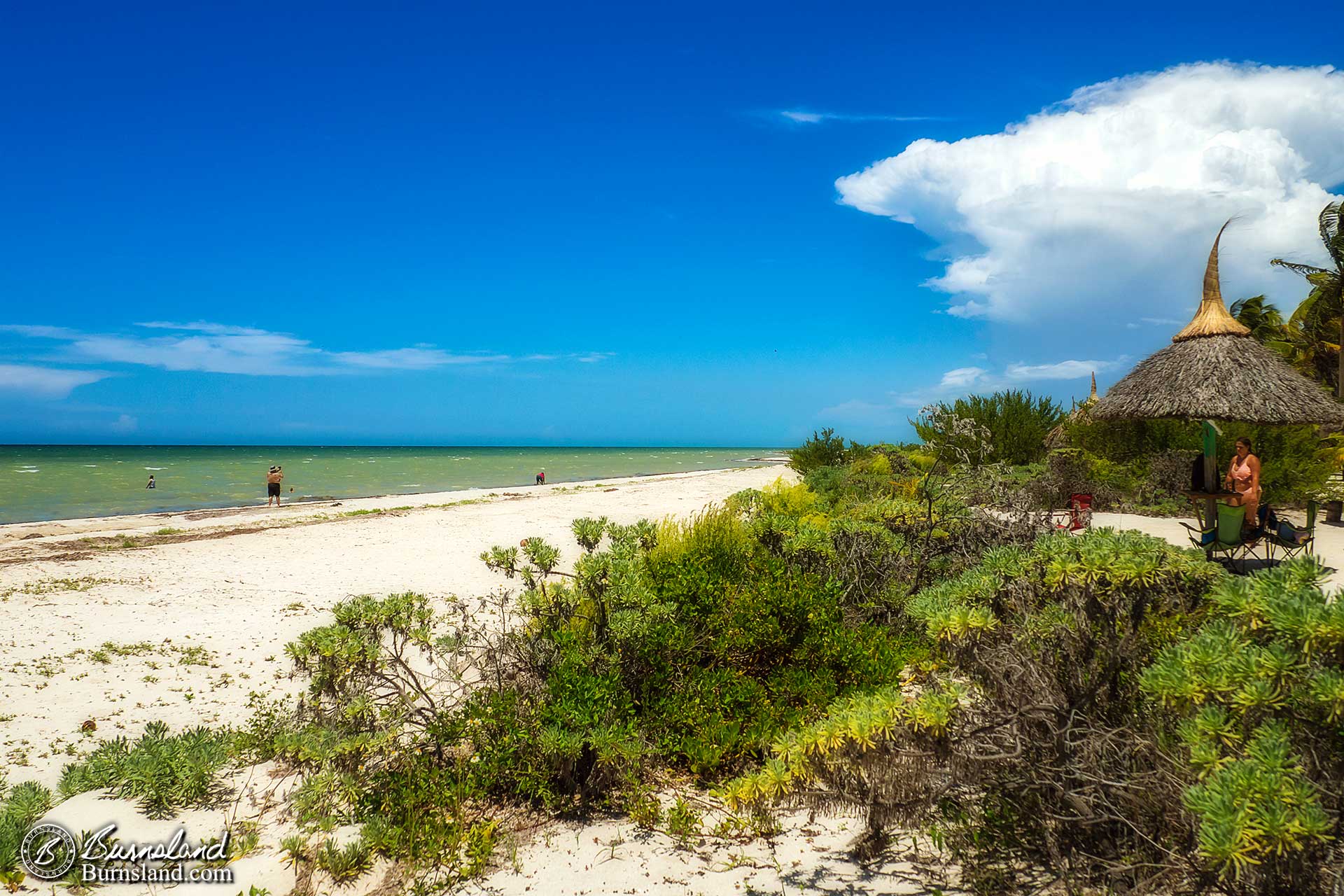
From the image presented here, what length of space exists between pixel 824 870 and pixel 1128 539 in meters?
1.78

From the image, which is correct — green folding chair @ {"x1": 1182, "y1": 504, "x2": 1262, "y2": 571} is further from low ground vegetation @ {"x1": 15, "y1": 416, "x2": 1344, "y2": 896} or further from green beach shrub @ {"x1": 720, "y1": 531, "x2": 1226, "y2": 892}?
green beach shrub @ {"x1": 720, "y1": 531, "x2": 1226, "y2": 892}

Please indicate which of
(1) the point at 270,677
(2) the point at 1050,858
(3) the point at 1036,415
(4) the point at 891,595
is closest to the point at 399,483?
(3) the point at 1036,415

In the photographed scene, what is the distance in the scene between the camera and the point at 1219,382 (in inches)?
444

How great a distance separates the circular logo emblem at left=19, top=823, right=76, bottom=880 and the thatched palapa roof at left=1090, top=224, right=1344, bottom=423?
13710 millimetres

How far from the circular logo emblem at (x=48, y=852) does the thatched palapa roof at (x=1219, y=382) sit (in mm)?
13710

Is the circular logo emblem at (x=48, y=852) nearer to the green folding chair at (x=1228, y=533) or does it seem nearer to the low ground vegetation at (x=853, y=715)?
the low ground vegetation at (x=853, y=715)

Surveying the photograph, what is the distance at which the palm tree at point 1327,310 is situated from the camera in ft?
67.2

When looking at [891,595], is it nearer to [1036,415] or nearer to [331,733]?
[331,733]

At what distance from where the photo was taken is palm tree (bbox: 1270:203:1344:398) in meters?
20.5

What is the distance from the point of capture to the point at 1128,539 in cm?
253

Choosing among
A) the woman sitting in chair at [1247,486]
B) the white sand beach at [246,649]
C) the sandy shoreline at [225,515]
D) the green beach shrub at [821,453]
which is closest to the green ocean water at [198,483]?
the sandy shoreline at [225,515]

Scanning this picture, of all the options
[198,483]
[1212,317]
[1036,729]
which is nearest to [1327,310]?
[1212,317]

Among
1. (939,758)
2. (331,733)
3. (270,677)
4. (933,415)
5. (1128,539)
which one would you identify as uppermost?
(933,415)

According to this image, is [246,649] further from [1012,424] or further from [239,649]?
[1012,424]
